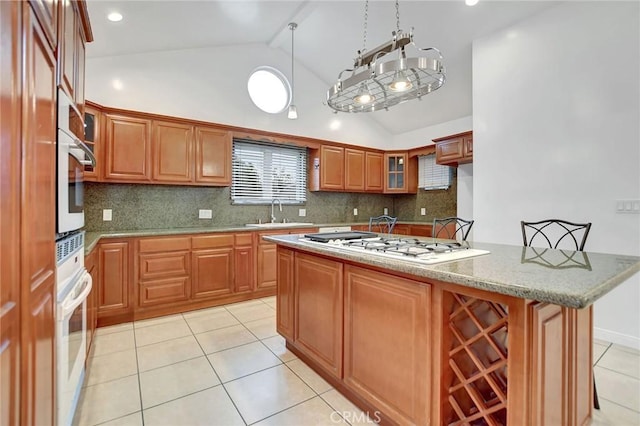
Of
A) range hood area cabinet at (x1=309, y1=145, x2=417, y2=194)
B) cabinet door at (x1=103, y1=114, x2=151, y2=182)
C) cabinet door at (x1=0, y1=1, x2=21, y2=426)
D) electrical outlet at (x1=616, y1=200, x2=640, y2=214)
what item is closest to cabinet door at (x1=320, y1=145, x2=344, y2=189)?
range hood area cabinet at (x1=309, y1=145, x2=417, y2=194)

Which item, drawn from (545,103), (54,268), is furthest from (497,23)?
(54,268)

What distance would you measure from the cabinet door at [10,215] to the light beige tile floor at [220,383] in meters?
1.17

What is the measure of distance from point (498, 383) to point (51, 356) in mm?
1749

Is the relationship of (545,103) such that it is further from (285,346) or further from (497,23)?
(285,346)

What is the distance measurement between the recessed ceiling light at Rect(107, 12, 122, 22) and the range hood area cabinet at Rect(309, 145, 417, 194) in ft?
9.27

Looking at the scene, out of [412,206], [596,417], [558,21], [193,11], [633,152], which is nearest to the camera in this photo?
[596,417]

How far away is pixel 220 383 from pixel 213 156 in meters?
2.61

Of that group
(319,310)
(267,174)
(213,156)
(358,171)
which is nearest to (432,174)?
(358,171)

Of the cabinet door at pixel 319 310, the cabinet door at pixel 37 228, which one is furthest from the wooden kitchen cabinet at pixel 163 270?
the cabinet door at pixel 37 228

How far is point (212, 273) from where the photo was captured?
3.57m

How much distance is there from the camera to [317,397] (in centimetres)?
192

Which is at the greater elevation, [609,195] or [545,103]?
[545,103]

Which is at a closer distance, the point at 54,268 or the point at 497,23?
the point at 54,268

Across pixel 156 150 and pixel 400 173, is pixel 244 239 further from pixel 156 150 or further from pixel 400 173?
pixel 400 173
